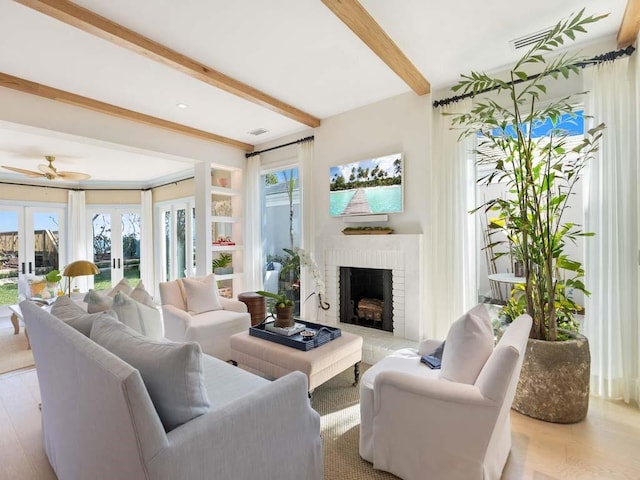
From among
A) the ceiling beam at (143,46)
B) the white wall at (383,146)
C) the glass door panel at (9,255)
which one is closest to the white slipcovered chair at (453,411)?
the white wall at (383,146)

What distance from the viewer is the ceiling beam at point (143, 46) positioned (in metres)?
1.96

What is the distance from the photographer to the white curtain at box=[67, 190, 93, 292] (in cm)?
677

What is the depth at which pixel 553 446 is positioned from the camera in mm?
1933

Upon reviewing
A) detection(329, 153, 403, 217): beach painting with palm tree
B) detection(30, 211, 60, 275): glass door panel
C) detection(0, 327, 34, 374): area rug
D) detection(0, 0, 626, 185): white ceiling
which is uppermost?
detection(0, 0, 626, 185): white ceiling

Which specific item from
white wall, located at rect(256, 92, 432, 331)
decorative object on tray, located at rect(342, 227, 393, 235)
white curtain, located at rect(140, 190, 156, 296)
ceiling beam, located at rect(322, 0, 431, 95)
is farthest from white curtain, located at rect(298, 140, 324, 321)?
white curtain, located at rect(140, 190, 156, 296)

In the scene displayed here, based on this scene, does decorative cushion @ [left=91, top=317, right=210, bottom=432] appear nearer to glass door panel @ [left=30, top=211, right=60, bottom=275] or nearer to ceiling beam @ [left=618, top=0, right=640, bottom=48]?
ceiling beam @ [left=618, top=0, right=640, bottom=48]

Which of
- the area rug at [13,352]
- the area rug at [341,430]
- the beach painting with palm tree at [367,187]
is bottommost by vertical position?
the area rug at [341,430]

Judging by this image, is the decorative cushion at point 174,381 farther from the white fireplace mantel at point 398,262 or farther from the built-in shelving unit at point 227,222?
the built-in shelving unit at point 227,222

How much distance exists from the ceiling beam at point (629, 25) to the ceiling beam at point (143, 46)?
2.90 meters

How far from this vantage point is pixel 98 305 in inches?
94.3

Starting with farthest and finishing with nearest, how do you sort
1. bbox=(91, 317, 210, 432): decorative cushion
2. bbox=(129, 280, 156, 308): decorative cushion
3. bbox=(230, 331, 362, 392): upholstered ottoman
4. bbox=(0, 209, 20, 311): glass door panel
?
bbox=(0, 209, 20, 311): glass door panel < bbox=(129, 280, 156, 308): decorative cushion < bbox=(230, 331, 362, 392): upholstered ottoman < bbox=(91, 317, 210, 432): decorative cushion

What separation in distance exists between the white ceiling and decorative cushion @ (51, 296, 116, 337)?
1.91m

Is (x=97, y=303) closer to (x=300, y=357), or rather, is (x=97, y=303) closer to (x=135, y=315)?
(x=135, y=315)

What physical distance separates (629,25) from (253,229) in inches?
179
